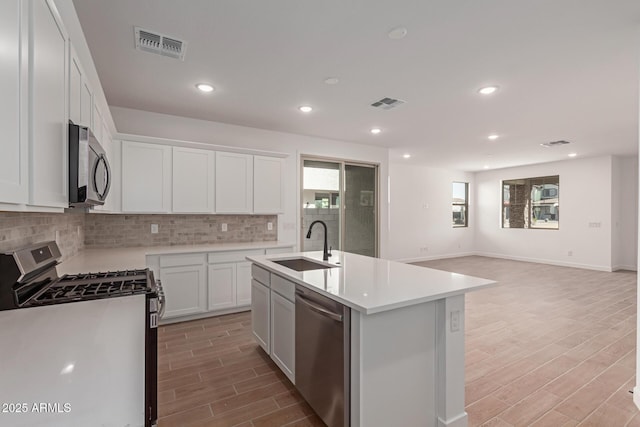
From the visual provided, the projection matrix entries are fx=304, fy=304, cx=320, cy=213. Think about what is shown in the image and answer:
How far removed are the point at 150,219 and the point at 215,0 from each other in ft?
9.73

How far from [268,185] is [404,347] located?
3250mm

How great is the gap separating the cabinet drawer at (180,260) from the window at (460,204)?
25.5 feet

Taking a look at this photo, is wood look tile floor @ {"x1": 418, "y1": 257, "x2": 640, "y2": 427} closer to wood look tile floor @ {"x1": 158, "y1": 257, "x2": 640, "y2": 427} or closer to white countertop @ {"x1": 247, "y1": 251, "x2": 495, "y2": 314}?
wood look tile floor @ {"x1": 158, "y1": 257, "x2": 640, "y2": 427}

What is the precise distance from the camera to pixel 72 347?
4.91ft

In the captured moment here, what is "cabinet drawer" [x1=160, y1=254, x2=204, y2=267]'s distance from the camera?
11.6 ft

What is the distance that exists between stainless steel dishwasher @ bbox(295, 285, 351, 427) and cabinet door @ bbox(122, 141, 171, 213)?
2.54m

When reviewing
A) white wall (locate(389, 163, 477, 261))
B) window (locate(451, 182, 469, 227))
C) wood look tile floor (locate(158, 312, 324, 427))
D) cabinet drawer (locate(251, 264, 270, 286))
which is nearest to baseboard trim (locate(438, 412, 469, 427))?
wood look tile floor (locate(158, 312, 324, 427))

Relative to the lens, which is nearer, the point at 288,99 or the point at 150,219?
the point at 288,99

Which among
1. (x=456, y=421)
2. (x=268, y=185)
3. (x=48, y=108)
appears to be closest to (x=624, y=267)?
(x=456, y=421)

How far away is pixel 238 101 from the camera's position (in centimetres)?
358

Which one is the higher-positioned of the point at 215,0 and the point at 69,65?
the point at 215,0

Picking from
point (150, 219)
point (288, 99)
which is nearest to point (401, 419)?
point (288, 99)

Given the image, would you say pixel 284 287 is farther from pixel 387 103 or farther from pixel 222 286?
pixel 387 103

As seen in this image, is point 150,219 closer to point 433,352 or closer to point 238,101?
point 238,101
